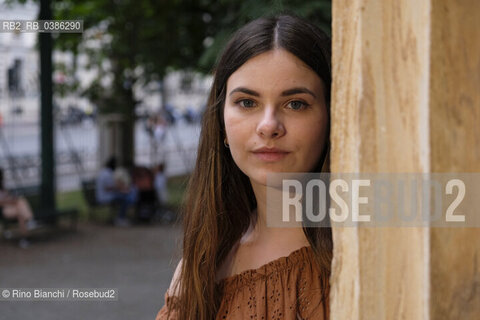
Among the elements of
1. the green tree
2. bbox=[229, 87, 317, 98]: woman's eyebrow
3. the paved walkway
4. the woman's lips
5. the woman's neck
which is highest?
the green tree

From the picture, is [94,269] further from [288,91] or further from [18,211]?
[288,91]

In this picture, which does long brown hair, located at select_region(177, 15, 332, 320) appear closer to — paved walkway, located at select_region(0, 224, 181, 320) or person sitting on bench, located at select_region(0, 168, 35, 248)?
paved walkway, located at select_region(0, 224, 181, 320)

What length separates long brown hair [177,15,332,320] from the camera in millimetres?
1675

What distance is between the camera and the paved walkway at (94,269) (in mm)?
6562

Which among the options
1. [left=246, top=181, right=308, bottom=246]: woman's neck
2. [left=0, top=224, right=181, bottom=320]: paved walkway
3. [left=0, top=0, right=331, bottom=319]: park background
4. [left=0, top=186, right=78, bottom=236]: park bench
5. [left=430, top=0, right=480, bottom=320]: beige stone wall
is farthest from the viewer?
[left=0, top=186, right=78, bottom=236]: park bench

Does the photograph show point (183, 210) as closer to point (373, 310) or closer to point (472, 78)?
point (373, 310)

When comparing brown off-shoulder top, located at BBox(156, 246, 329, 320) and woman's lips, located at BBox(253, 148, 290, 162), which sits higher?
woman's lips, located at BBox(253, 148, 290, 162)

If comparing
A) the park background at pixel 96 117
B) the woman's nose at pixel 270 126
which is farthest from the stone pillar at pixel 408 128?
the park background at pixel 96 117

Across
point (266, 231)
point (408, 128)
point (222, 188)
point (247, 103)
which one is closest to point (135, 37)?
point (222, 188)

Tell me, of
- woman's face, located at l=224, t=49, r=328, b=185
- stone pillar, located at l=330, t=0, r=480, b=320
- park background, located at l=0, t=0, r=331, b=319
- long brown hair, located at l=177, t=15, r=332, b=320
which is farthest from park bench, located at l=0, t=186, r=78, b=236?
stone pillar, located at l=330, t=0, r=480, b=320

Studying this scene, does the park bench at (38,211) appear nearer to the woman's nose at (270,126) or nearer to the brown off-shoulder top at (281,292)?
the brown off-shoulder top at (281,292)

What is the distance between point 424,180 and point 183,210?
107 cm

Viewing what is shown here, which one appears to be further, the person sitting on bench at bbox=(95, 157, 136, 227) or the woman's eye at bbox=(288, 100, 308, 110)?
the person sitting on bench at bbox=(95, 157, 136, 227)

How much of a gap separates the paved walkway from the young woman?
415cm
